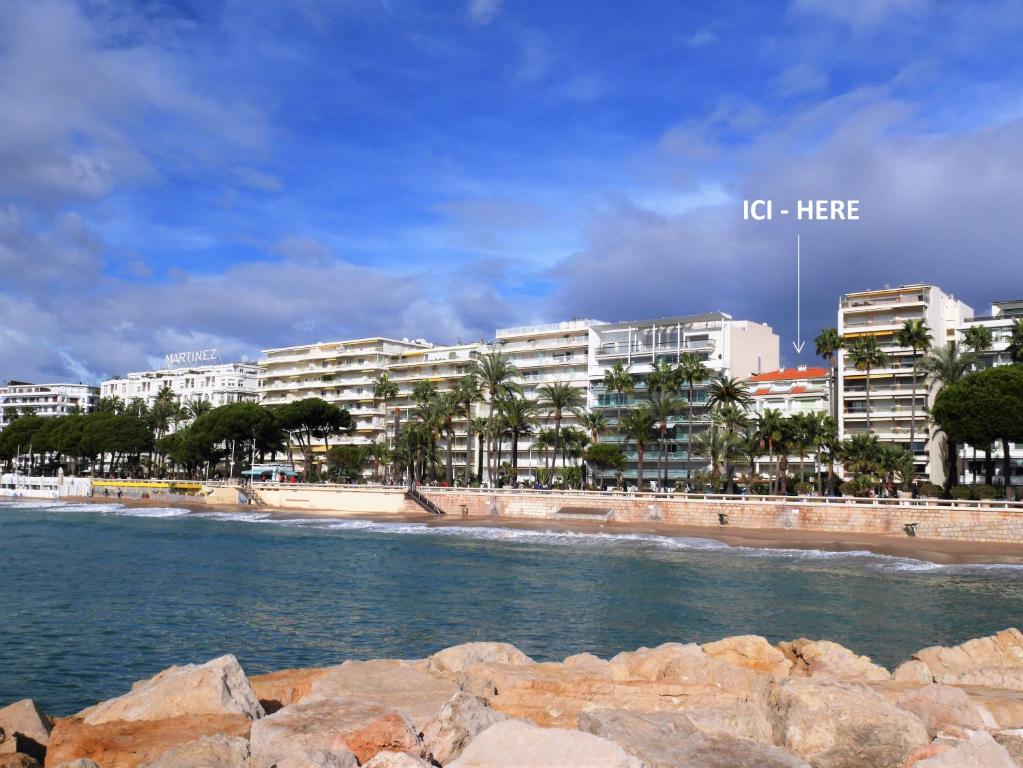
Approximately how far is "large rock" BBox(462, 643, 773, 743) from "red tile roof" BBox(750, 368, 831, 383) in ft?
319

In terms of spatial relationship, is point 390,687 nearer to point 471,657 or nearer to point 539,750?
point 471,657

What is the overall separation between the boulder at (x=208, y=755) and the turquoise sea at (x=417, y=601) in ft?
25.3

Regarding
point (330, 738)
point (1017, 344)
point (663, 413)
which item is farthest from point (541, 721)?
point (663, 413)

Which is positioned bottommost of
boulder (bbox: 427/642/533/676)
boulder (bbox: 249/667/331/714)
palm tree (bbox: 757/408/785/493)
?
boulder (bbox: 249/667/331/714)

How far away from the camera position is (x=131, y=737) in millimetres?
10875

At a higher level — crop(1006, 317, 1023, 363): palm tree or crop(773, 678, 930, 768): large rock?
crop(1006, 317, 1023, 363): palm tree

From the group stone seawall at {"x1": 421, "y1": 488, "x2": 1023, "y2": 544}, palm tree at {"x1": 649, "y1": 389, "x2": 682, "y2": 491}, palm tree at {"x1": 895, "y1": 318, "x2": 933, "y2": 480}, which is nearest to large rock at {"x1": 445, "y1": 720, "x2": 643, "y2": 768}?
stone seawall at {"x1": 421, "y1": 488, "x2": 1023, "y2": 544}

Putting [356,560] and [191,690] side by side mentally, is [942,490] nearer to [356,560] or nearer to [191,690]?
[356,560]

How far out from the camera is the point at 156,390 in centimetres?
19762

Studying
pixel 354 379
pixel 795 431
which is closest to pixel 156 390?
pixel 354 379

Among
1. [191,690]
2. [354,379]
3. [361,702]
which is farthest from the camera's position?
[354,379]

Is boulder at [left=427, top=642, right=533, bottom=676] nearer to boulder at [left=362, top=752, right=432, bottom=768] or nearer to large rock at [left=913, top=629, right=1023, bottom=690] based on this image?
boulder at [left=362, top=752, right=432, bottom=768]

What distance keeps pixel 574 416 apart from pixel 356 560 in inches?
3069

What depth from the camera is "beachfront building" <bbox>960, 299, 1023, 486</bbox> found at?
8981 centimetres
